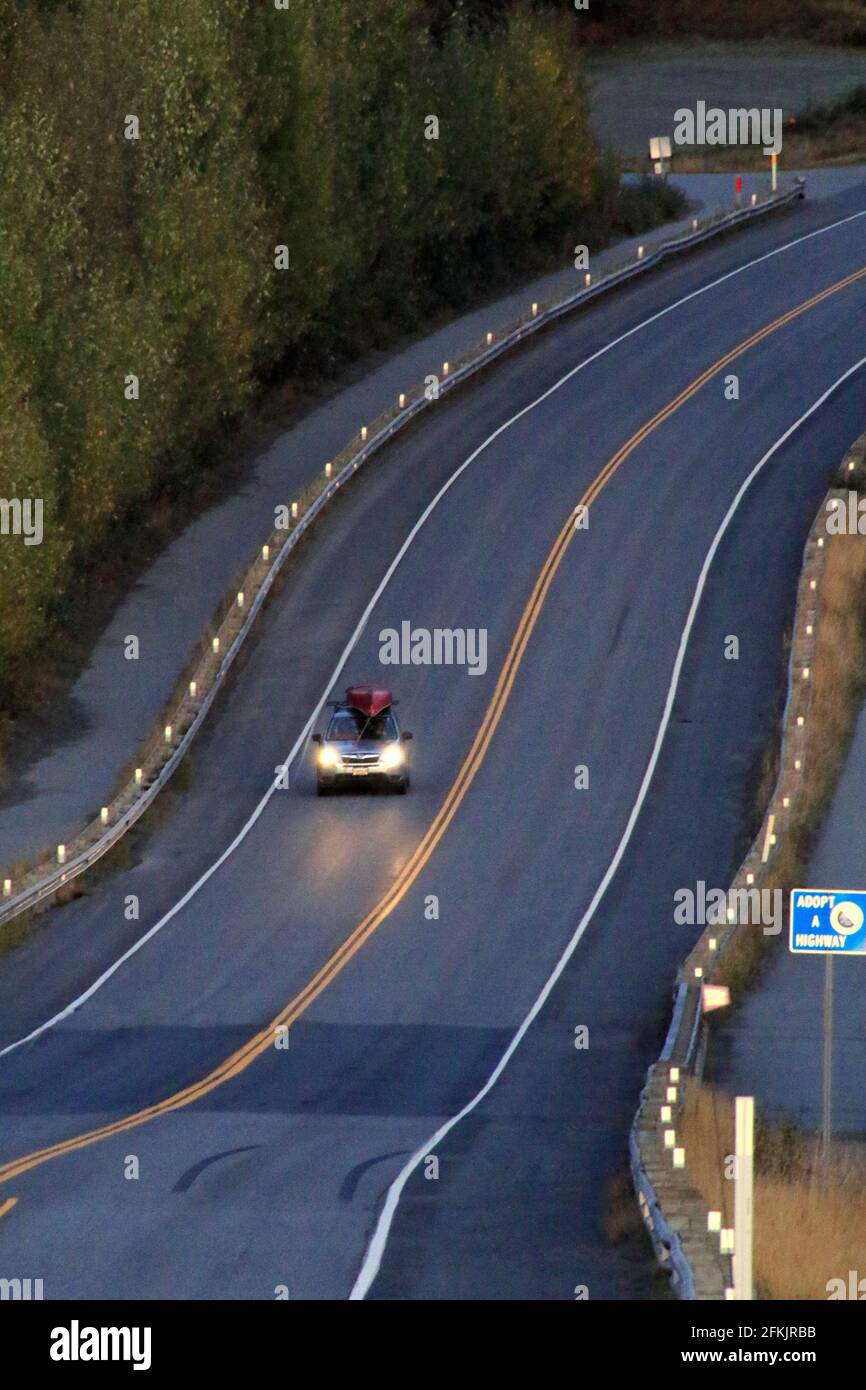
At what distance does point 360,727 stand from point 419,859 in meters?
3.96

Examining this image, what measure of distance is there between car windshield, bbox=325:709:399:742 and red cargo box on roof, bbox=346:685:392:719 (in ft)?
0.63

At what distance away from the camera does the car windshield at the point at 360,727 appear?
38656 mm

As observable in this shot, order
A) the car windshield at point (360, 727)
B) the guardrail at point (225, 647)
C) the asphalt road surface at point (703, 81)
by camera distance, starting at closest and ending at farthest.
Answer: the guardrail at point (225, 647) < the car windshield at point (360, 727) < the asphalt road surface at point (703, 81)

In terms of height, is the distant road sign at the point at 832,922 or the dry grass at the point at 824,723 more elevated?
the distant road sign at the point at 832,922

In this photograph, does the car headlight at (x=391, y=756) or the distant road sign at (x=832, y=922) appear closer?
the distant road sign at (x=832, y=922)

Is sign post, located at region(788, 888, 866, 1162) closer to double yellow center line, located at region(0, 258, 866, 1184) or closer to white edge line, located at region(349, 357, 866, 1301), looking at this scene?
white edge line, located at region(349, 357, 866, 1301)

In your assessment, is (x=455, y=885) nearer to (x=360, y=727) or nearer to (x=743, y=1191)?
(x=360, y=727)

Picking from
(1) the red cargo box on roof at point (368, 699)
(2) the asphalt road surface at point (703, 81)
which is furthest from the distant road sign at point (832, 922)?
(2) the asphalt road surface at point (703, 81)

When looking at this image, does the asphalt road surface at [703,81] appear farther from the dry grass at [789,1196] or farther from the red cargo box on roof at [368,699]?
the dry grass at [789,1196]

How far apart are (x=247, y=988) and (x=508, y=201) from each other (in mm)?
50050

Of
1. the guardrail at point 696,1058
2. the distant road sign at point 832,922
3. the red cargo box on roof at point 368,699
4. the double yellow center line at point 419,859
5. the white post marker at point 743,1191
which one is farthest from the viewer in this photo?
the red cargo box on roof at point 368,699

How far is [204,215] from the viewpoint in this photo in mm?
51688

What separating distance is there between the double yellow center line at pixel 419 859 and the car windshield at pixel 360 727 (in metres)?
1.54

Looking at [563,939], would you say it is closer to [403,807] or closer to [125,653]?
[403,807]
